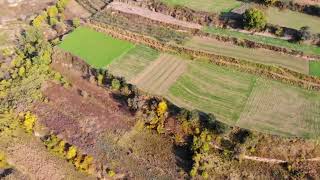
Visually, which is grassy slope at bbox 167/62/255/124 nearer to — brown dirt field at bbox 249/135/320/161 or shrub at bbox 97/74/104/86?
brown dirt field at bbox 249/135/320/161

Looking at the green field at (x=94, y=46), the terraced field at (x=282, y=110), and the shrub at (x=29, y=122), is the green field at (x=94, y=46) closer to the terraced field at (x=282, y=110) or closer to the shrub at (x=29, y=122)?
the shrub at (x=29, y=122)

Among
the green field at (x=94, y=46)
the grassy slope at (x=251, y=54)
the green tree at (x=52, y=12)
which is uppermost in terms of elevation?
the grassy slope at (x=251, y=54)

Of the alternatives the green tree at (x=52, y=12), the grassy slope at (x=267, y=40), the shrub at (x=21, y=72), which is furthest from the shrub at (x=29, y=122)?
the grassy slope at (x=267, y=40)

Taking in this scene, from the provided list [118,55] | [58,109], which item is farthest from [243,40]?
[58,109]

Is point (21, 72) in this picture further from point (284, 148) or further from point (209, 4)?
point (284, 148)

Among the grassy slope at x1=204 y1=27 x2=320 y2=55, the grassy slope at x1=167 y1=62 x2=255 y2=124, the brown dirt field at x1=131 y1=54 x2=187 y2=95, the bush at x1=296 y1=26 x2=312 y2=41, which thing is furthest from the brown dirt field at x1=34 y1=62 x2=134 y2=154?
the bush at x1=296 y1=26 x2=312 y2=41

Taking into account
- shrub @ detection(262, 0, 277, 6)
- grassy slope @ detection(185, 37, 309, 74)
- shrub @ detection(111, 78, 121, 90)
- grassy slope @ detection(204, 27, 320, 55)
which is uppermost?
shrub @ detection(262, 0, 277, 6)
